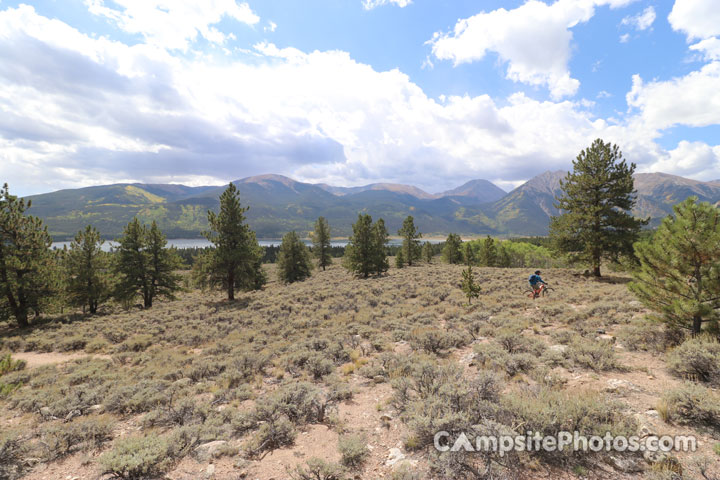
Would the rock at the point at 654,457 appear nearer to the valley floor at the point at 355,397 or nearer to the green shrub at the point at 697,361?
the valley floor at the point at 355,397

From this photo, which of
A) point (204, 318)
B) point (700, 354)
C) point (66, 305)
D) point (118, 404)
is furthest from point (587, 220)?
point (66, 305)

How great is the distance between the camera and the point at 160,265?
27219 millimetres

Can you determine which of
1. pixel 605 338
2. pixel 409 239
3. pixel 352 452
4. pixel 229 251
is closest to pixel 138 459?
pixel 352 452

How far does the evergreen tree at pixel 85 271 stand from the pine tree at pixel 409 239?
1496 inches

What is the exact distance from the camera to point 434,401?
209 inches

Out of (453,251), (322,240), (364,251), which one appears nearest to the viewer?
(364,251)

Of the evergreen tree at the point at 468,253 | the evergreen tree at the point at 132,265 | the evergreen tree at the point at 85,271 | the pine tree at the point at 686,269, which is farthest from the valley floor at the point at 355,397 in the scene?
the evergreen tree at the point at 468,253

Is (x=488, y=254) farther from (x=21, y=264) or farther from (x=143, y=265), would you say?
(x=21, y=264)

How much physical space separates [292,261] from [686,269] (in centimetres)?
4113

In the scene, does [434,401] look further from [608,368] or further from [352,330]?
[352,330]

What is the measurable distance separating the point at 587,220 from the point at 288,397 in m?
23.2

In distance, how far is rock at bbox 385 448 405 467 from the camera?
445 centimetres

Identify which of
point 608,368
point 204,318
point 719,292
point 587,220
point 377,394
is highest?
point 587,220

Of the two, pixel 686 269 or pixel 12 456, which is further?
pixel 686 269
